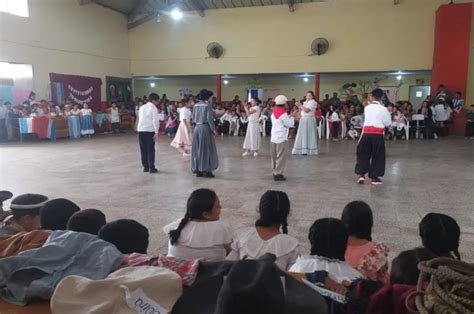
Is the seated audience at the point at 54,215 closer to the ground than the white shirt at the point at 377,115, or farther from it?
closer to the ground

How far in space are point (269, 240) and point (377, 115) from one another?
3928 mm

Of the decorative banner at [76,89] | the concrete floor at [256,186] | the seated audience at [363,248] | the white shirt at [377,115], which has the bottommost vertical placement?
the concrete floor at [256,186]

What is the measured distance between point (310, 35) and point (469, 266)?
1572 centimetres

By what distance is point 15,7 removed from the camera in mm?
12750

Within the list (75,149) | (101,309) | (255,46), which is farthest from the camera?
(255,46)

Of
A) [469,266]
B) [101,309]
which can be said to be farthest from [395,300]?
[101,309]

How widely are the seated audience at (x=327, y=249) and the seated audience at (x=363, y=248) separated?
0.27 metres

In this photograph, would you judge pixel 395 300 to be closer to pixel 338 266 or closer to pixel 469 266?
pixel 469 266

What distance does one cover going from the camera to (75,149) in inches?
401

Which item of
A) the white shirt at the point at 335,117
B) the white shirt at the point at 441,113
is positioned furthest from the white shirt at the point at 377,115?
the white shirt at the point at 441,113

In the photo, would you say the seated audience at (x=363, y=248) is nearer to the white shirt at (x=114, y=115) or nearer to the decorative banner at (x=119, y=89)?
the white shirt at (x=114, y=115)

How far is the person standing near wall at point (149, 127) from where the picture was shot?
664 cm

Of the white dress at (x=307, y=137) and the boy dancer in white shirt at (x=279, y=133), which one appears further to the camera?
the white dress at (x=307, y=137)

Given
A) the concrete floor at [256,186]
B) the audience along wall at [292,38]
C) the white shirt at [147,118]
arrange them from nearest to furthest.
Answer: the concrete floor at [256,186], the white shirt at [147,118], the audience along wall at [292,38]
